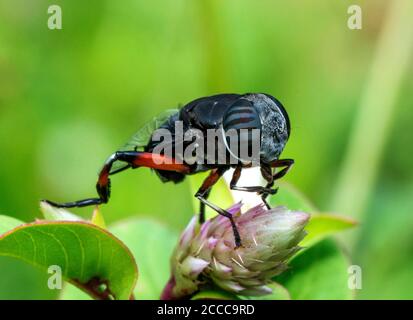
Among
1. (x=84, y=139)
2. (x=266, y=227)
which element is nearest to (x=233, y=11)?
(x=84, y=139)

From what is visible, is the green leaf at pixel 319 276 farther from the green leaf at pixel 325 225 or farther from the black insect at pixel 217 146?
the black insect at pixel 217 146

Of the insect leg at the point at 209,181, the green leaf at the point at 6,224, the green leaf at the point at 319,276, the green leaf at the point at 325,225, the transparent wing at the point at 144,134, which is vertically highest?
the transparent wing at the point at 144,134

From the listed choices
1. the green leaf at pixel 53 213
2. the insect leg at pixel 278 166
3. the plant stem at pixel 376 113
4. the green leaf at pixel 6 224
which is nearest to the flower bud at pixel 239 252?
the insect leg at pixel 278 166

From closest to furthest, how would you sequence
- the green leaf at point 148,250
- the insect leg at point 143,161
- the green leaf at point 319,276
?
the insect leg at point 143,161, the green leaf at point 319,276, the green leaf at point 148,250

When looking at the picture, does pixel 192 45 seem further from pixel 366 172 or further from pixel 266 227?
pixel 266 227

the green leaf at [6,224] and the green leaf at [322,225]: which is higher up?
the green leaf at [6,224]

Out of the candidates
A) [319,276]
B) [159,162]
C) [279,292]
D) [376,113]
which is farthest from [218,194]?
[376,113]
